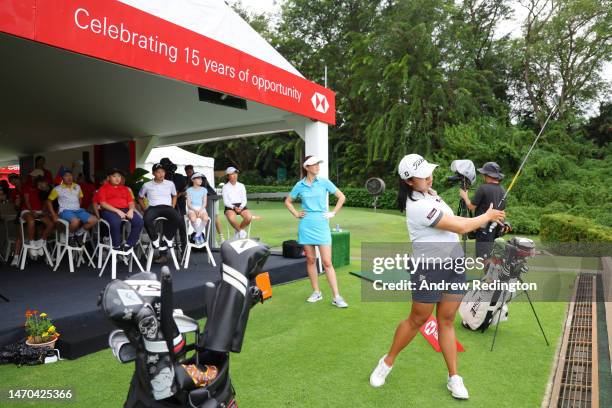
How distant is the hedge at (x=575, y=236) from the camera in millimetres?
7055

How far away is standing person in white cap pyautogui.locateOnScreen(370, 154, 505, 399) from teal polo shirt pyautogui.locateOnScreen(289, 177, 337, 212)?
1.86m

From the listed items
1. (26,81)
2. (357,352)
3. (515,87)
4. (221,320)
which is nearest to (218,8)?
(26,81)

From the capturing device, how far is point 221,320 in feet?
5.33

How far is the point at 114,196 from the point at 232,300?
4209mm

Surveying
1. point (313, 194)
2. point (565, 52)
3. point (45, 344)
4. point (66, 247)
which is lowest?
point (45, 344)

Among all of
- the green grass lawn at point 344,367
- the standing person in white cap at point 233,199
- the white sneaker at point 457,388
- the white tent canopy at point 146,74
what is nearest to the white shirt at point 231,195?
the standing person in white cap at point 233,199

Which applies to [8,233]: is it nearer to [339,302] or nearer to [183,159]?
[339,302]

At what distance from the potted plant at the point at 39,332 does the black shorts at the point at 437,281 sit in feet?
8.24

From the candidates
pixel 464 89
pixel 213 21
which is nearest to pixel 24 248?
pixel 213 21

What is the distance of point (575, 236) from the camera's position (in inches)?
302

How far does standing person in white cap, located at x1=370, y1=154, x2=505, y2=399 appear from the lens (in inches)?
97.6

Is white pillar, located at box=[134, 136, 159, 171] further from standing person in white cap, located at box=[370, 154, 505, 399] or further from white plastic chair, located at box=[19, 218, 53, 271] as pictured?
standing person in white cap, located at box=[370, 154, 505, 399]

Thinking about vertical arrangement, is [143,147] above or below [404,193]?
above

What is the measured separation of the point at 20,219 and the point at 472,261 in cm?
611
